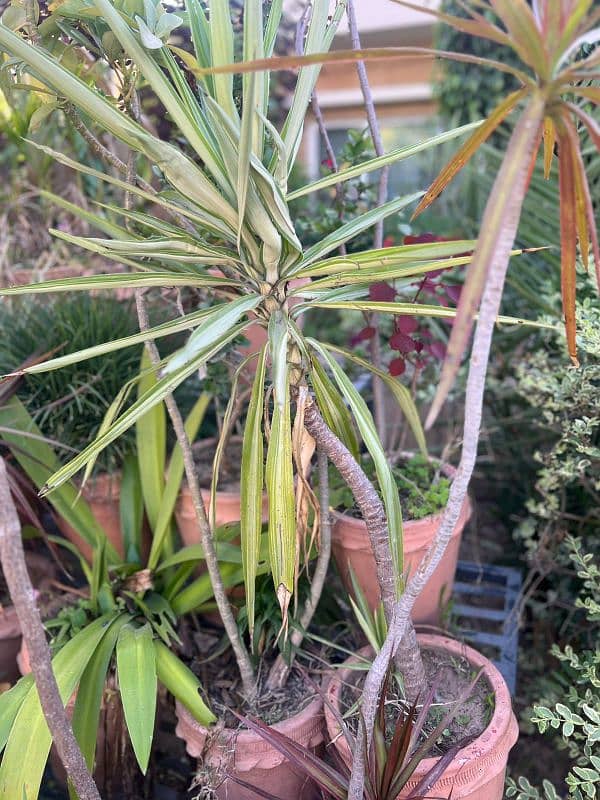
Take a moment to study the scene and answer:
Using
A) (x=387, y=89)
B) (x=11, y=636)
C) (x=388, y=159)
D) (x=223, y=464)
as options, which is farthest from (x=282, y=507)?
(x=387, y=89)

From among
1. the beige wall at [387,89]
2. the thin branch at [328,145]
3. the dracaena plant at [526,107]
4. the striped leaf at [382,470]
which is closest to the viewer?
the dracaena plant at [526,107]

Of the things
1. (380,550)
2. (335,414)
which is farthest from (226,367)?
(380,550)

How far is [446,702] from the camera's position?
52.3 inches

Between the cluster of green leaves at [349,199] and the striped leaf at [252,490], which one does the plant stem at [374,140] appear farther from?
the striped leaf at [252,490]

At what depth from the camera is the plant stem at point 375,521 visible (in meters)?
1.14

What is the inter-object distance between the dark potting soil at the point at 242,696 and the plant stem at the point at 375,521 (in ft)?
0.90

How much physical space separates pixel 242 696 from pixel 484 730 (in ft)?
1.75

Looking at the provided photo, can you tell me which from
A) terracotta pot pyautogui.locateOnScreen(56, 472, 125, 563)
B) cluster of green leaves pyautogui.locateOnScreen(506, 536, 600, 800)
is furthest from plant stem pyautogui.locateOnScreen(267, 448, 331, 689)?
terracotta pot pyautogui.locateOnScreen(56, 472, 125, 563)

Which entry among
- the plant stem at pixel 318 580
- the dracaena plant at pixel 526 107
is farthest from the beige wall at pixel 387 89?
the dracaena plant at pixel 526 107

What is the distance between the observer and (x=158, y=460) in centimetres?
179

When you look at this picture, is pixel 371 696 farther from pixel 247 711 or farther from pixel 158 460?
pixel 158 460

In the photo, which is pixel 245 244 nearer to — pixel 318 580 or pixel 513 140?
pixel 513 140

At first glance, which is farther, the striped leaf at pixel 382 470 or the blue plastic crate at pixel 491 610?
the blue plastic crate at pixel 491 610

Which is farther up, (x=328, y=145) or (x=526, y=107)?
(x=328, y=145)
